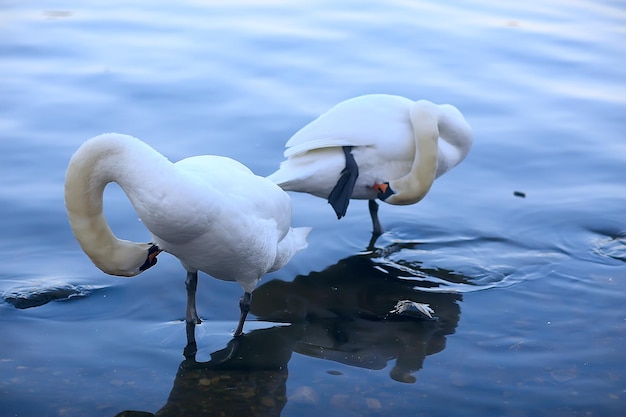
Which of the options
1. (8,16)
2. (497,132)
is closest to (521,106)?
(497,132)

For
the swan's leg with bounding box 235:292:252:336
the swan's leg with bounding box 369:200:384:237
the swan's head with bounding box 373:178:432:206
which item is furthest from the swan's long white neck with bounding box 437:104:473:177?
the swan's leg with bounding box 235:292:252:336

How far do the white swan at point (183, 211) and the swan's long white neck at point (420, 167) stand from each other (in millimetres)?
1286

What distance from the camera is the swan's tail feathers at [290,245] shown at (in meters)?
5.45

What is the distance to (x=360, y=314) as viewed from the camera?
18.3 ft

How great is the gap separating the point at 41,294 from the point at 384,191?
2307 mm

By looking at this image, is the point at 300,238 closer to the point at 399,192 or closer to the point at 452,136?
the point at 399,192

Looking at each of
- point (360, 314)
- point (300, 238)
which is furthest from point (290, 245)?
point (360, 314)

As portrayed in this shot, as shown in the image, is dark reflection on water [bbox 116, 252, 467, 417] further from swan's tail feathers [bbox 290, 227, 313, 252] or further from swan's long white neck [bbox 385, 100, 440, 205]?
swan's long white neck [bbox 385, 100, 440, 205]

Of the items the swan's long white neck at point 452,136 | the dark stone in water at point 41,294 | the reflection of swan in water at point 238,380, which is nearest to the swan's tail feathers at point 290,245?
the reflection of swan in water at point 238,380

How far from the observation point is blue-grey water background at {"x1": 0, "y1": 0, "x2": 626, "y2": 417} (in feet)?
15.8

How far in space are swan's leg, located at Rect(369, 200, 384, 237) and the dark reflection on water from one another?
415 millimetres

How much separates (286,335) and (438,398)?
0.99 meters

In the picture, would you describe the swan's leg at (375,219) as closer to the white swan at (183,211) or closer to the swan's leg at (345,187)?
the swan's leg at (345,187)

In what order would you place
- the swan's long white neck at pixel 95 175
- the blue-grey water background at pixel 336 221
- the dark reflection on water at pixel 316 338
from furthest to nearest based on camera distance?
the blue-grey water background at pixel 336 221
the dark reflection on water at pixel 316 338
the swan's long white neck at pixel 95 175
